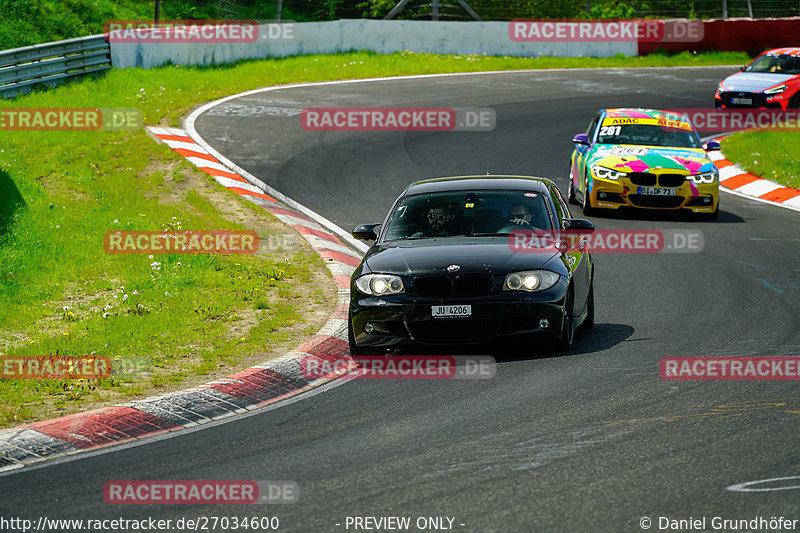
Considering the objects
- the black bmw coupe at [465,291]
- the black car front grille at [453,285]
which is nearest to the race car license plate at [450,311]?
the black bmw coupe at [465,291]

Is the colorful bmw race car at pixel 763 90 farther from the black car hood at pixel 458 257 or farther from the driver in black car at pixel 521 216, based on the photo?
the black car hood at pixel 458 257

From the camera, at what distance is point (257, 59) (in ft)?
97.2

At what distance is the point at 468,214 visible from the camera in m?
9.92

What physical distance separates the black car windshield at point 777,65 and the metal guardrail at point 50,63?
15.5 m

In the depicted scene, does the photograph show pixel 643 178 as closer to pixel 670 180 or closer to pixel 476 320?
pixel 670 180

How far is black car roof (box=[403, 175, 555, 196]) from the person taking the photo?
1027cm

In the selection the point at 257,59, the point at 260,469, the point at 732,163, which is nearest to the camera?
the point at 260,469

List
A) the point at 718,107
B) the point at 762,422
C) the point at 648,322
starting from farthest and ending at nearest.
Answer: the point at 718,107 → the point at 648,322 → the point at 762,422

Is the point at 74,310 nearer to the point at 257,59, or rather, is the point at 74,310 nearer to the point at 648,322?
the point at 648,322

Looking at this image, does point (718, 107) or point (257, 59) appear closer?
point (718, 107)

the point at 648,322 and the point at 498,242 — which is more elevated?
the point at 498,242

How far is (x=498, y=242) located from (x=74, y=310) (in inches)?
170

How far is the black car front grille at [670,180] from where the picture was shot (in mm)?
16375

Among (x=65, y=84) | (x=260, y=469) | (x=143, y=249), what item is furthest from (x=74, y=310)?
(x=65, y=84)
